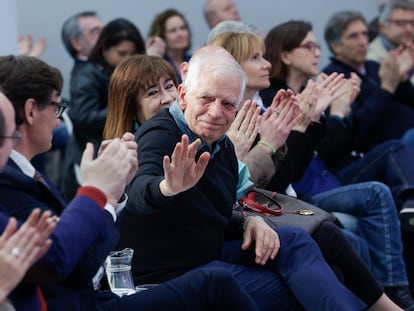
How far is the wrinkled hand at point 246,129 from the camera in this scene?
441 cm

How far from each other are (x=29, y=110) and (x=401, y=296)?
8.22 feet

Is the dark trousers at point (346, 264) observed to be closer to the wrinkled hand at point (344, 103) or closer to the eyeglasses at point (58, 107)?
the eyeglasses at point (58, 107)

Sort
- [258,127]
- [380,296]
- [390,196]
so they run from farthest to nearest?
1. [390,196]
2. [258,127]
3. [380,296]

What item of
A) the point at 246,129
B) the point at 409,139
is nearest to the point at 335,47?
the point at 409,139

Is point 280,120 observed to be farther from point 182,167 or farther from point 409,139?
point 409,139

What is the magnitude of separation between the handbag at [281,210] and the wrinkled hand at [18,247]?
172 cm

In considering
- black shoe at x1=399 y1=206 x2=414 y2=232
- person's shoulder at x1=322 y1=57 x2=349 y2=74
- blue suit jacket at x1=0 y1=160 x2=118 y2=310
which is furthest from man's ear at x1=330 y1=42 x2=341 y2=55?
blue suit jacket at x1=0 y1=160 x2=118 y2=310

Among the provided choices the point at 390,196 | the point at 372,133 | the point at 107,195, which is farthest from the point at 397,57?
the point at 107,195

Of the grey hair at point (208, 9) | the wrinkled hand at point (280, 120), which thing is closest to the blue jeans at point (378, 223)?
the wrinkled hand at point (280, 120)

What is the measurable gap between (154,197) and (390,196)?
82.7 inches

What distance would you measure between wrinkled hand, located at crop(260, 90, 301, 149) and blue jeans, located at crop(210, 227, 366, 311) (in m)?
0.75

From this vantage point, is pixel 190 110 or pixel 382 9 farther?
pixel 382 9

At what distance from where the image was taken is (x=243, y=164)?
409 centimetres

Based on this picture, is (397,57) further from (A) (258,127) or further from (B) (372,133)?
(A) (258,127)
